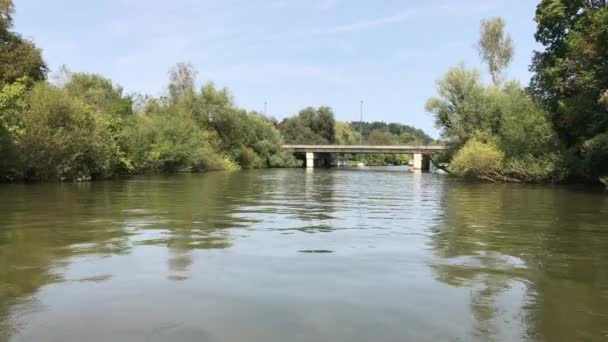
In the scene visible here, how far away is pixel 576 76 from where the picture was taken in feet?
121

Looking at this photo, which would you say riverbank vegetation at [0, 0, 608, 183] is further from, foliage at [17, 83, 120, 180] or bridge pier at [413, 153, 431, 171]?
bridge pier at [413, 153, 431, 171]

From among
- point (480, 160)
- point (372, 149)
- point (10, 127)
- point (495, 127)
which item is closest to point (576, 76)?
point (480, 160)

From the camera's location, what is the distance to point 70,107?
39562mm

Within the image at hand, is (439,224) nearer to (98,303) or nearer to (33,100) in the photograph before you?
(98,303)

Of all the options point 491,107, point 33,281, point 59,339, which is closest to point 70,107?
point 33,281

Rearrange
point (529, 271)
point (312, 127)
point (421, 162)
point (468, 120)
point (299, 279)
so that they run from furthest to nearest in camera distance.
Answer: point (312, 127)
point (421, 162)
point (468, 120)
point (529, 271)
point (299, 279)

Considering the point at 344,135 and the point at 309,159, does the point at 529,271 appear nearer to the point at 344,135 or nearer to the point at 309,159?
the point at 309,159

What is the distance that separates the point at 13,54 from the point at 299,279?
43124mm

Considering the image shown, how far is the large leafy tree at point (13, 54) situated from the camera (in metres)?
43.0

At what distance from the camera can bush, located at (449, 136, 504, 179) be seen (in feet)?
157

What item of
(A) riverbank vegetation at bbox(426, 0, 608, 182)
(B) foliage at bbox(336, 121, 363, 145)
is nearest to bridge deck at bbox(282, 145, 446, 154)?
(B) foliage at bbox(336, 121, 363, 145)

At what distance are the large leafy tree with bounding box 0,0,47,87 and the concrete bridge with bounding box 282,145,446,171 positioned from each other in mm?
61028

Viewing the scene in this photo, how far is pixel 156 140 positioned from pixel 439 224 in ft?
165

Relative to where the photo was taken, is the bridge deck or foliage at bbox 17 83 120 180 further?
the bridge deck
